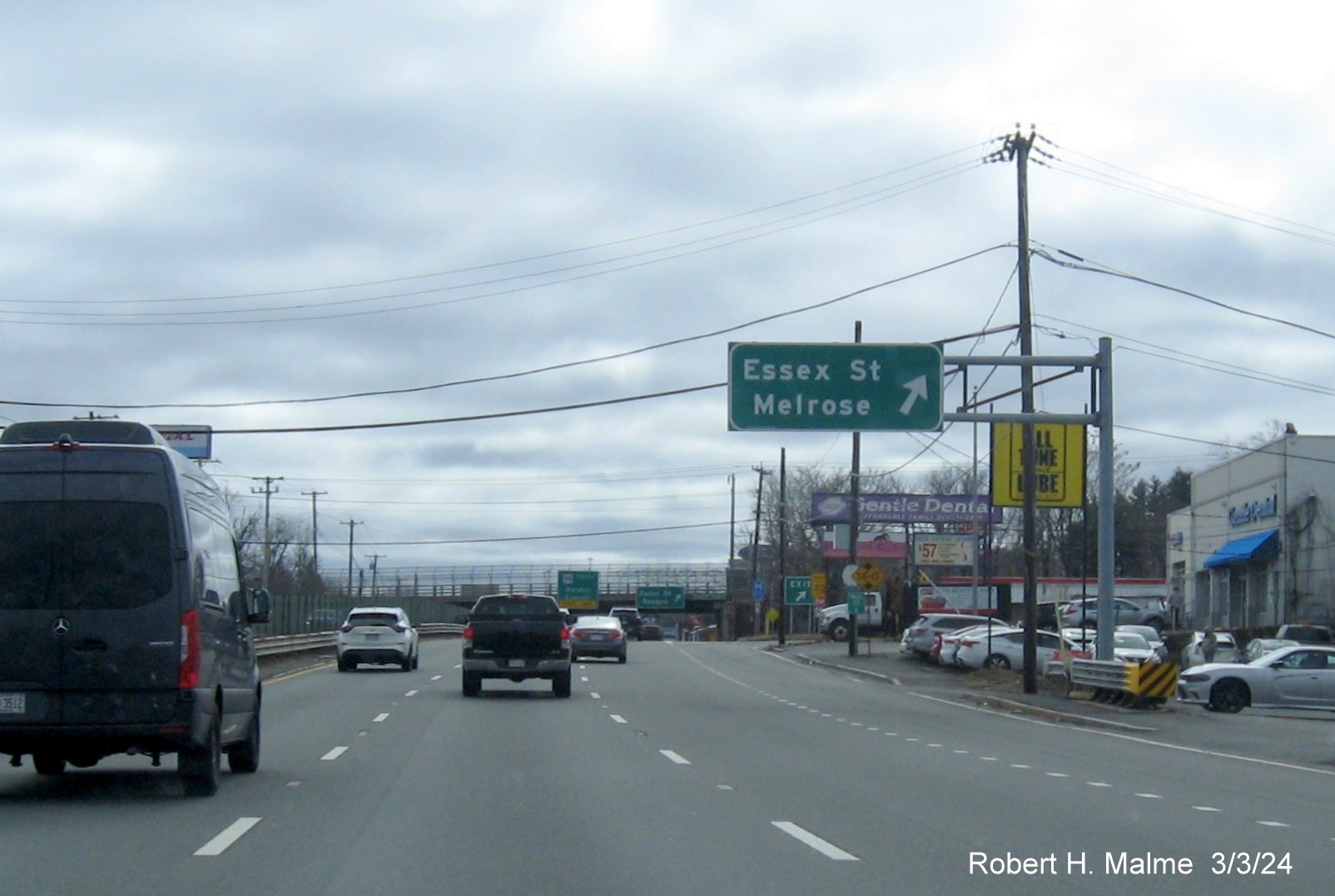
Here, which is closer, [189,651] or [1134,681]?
[189,651]

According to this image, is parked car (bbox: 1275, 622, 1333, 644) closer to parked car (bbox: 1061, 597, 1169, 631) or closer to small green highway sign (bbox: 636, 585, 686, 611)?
parked car (bbox: 1061, 597, 1169, 631)

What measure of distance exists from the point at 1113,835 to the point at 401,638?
94.9ft

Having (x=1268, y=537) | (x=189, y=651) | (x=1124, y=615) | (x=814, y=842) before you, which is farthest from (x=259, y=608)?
(x=1124, y=615)

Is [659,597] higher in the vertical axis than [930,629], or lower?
lower

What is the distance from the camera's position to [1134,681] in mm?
27828

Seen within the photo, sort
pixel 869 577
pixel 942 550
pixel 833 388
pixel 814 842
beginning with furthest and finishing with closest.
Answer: pixel 942 550
pixel 869 577
pixel 833 388
pixel 814 842

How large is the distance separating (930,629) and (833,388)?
860 inches

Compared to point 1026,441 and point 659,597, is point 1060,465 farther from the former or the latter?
point 659,597

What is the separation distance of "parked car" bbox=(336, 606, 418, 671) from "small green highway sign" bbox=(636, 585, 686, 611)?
58761 mm

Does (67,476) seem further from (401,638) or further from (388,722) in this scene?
(401,638)

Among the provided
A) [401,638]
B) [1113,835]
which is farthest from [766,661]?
[1113,835]

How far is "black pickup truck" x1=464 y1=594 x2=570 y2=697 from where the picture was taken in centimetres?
2752

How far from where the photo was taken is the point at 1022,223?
3203 cm

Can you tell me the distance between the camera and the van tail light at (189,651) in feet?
38.7
